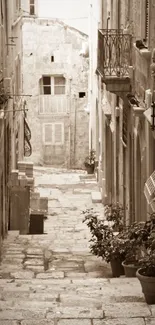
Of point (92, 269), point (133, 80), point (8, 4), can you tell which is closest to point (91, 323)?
point (92, 269)

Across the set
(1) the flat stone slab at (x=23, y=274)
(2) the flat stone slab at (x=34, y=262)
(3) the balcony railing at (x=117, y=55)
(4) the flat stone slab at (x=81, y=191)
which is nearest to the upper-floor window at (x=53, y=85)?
(4) the flat stone slab at (x=81, y=191)

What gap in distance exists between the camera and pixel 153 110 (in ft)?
38.0

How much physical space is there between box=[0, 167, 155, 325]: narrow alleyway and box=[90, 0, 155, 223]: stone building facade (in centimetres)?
151

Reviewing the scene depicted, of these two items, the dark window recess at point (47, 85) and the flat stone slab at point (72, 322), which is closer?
the flat stone slab at point (72, 322)

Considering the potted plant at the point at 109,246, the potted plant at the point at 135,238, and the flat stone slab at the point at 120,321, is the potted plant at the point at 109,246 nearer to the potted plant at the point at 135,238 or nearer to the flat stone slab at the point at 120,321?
the potted plant at the point at 135,238

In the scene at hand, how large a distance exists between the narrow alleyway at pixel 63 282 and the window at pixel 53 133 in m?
11.7

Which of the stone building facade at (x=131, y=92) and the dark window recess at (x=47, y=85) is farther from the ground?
the stone building facade at (x=131, y=92)

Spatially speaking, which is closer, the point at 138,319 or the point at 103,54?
the point at 138,319

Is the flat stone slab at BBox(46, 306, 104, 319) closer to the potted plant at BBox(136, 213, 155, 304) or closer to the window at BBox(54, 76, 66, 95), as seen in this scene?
the potted plant at BBox(136, 213, 155, 304)

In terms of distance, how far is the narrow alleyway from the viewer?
8.62m

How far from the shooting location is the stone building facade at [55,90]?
128 ft

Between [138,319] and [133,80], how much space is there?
26.7 feet

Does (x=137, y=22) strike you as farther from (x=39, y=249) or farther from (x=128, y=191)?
(x=39, y=249)

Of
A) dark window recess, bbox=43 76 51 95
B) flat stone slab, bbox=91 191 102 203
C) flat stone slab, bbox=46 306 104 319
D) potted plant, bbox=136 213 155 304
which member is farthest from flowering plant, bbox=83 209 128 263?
dark window recess, bbox=43 76 51 95
